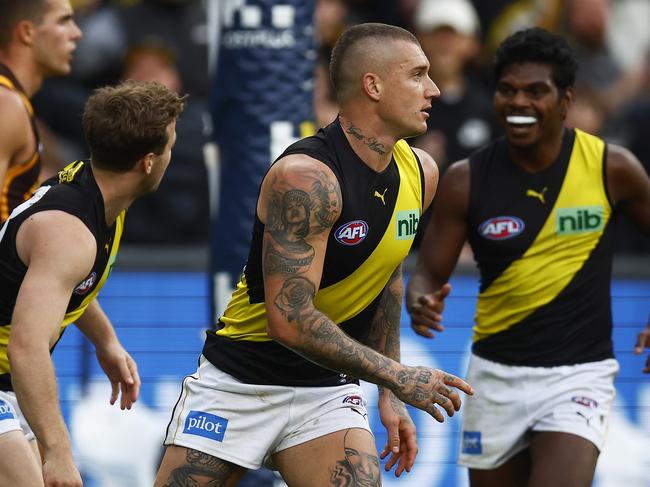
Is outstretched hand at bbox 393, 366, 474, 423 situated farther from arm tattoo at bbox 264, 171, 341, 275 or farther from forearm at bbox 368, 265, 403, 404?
forearm at bbox 368, 265, 403, 404

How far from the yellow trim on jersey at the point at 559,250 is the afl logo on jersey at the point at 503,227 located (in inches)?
4.3

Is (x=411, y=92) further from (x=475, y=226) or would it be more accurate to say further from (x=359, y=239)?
(x=475, y=226)

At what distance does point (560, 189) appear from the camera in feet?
Answer: 20.5

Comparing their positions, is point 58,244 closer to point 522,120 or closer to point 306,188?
point 306,188

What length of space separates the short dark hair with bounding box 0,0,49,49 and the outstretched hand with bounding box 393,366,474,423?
283cm

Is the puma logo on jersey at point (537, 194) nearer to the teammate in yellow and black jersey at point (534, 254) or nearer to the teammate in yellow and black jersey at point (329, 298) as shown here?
the teammate in yellow and black jersey at point (534, 254)

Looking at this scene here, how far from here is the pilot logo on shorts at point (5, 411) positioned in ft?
16.2

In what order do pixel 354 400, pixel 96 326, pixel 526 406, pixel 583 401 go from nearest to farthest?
pixel 354 400, pixel 96 326, pixel 583 401, pixel 526 406

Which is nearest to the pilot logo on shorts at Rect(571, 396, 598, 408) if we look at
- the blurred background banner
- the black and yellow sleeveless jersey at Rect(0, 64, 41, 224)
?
the blurred background banner

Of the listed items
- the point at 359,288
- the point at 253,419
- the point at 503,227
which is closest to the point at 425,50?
the point at 503,227

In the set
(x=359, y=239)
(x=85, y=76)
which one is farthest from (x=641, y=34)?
(x=359, y=239)

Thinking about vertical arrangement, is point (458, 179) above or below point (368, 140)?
below

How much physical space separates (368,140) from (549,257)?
1593 millimetres

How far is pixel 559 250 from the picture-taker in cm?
620
